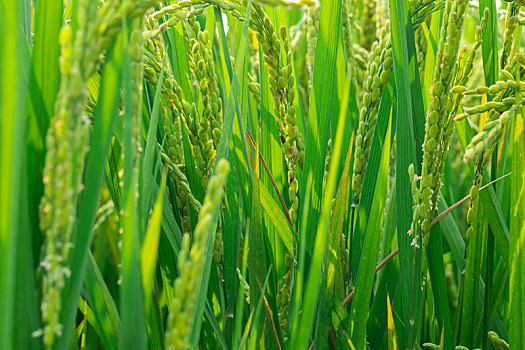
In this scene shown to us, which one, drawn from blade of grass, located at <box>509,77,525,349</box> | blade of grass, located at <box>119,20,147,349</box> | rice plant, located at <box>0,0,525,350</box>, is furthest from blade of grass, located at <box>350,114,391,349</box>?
blade of grass, located at <box>119,20,147,349</box>

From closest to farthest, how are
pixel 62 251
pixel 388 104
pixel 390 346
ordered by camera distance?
pixel 62 251
pixel 390 346
pixel 388 104

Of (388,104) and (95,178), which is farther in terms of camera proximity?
(388,104)

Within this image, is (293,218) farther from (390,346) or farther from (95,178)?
(95,178)

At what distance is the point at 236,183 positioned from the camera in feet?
3.14

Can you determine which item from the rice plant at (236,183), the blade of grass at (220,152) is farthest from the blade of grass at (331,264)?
the blade of grass at (220,152)

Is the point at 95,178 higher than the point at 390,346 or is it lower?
higher

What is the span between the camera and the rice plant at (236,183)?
0.49 meters

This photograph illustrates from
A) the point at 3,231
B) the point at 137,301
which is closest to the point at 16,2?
the point at 3,231

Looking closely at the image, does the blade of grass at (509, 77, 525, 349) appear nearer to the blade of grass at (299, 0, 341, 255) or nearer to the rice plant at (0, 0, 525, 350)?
the rice plant at (0, 0, 525, 350)

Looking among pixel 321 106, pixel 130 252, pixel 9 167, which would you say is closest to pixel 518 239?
pixel 321 106

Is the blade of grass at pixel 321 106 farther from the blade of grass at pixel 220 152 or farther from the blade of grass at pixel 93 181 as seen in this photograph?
the blade of grass at pixel 93 181

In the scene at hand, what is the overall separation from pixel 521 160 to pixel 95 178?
25.8 inches

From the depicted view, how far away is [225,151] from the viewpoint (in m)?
0.78

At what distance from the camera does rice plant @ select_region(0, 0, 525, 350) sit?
493 millimetres
